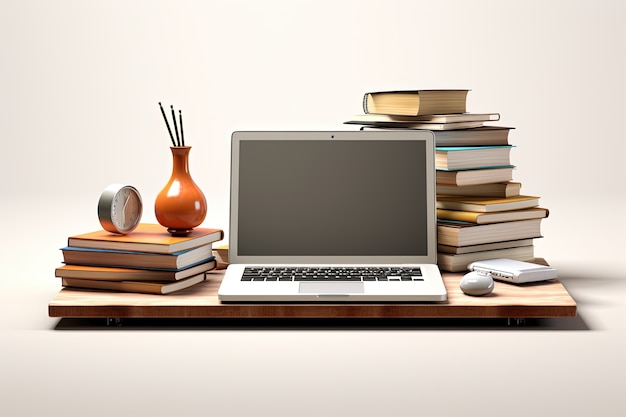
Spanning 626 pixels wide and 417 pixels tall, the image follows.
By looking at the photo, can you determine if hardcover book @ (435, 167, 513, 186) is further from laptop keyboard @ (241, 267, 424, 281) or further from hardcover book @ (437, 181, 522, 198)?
laptop keyboard @ (241, 267, 424, 281)

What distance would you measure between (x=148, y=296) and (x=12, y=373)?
26.3 inches

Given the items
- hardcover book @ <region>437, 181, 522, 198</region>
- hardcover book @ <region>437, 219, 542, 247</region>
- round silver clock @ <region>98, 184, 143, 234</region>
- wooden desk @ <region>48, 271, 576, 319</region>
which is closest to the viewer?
wooden desk @ <region>48, 271, 576, 319</region>

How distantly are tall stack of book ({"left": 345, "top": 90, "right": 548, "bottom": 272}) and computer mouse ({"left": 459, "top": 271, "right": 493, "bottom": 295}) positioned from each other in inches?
17.1

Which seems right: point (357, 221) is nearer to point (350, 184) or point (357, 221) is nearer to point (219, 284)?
point (350, 184)

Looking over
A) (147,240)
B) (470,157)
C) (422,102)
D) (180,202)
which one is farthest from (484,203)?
(147,240)

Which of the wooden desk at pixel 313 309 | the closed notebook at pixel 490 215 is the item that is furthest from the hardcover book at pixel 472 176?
the wooden desk at pixel 313 309

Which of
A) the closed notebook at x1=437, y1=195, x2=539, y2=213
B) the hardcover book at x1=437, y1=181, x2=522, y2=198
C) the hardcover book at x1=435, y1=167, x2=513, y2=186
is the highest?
the hardcover book at x1=435, y1=167, x2=513, y2=186

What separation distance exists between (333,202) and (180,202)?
544 mm

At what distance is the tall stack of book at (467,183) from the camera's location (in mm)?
4102

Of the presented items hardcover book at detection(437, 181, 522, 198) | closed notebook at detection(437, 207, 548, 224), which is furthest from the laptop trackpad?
hardcover book at detection(437, 181, 522, 198)

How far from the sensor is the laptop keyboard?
3629mm

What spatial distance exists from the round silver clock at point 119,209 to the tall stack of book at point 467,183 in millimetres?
1073

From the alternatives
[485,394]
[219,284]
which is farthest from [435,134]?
[485,394]

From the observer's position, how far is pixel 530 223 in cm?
427
